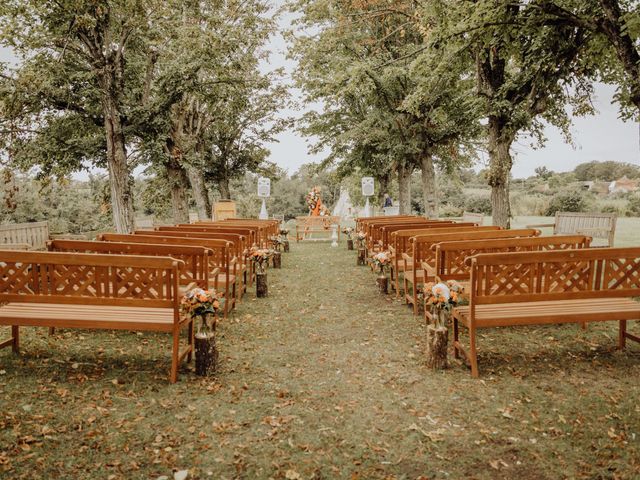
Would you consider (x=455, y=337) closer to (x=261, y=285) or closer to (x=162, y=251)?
(x=162, y=251)

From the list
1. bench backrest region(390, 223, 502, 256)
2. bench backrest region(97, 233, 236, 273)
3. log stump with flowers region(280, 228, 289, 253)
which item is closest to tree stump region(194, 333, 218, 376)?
bench backrest region(97, 233, 236, 273)

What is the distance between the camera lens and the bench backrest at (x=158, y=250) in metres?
5.07

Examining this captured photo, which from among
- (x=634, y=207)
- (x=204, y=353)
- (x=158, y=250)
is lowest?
(x=204, y=353)

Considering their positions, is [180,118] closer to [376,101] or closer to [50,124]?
[50,124]

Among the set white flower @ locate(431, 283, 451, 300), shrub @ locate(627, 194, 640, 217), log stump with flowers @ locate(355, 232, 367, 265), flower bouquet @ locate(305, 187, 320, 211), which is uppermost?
flower bouquet @ locate(305, 187, 320, 211)

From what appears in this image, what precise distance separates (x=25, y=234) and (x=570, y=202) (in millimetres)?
28194

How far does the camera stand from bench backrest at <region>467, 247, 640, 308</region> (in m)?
4.16

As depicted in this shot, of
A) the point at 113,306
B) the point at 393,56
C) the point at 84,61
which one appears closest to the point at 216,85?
the point at 84,61

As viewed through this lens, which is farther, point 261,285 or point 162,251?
point 261,285

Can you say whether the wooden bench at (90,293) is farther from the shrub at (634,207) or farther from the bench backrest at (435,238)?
the shrub at (634,207)

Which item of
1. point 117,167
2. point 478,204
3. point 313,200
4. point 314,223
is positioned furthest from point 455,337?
point 478,204

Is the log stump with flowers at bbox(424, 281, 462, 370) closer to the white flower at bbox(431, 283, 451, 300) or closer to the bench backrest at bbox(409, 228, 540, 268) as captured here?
the white flower at bbox(431, 283, 451, 300)

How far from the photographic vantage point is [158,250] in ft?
16.8

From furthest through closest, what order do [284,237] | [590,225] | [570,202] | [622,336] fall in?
[570,202], [284,237], [590,225], [622,336]
